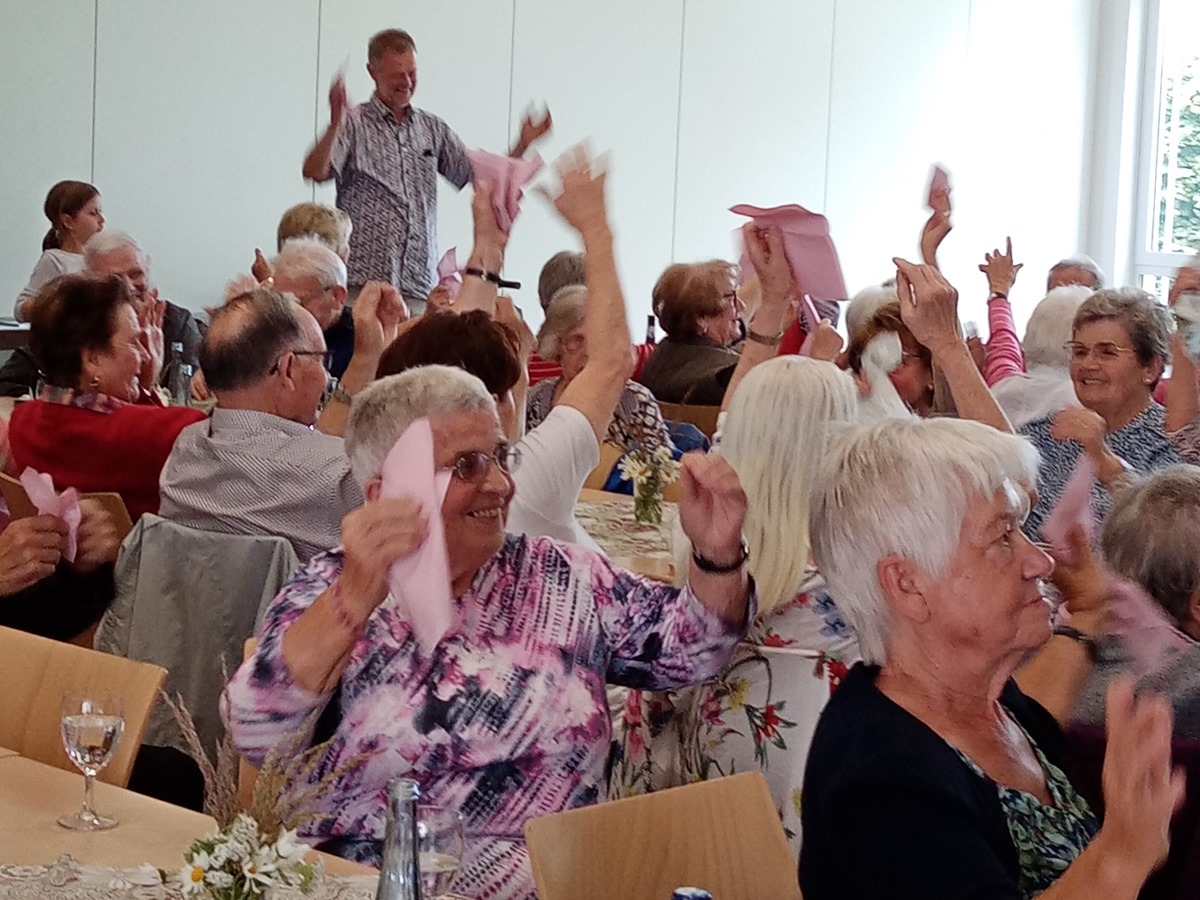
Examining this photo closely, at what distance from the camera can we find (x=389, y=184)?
A: 324 inches

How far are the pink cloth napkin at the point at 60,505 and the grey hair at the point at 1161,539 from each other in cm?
205

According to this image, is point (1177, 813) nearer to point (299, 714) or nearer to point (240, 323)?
point (299, 714)

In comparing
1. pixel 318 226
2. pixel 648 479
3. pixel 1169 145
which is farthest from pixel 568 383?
pixel 1169 145

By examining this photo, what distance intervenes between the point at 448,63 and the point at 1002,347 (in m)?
5.28

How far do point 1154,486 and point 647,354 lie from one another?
461 cm

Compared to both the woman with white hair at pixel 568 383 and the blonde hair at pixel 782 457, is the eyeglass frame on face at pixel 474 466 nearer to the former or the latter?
the blonde hair at pixel 782 457

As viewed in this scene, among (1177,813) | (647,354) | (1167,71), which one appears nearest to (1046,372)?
(647,354)

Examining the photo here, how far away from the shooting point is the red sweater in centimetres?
409

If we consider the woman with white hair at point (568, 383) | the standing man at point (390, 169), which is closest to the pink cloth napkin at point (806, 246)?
the woman with white hair at point (568, 383)

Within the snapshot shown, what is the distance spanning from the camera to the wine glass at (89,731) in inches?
97.7

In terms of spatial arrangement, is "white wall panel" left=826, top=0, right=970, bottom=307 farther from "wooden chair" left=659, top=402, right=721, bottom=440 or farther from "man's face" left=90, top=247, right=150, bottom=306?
"man's face" left=90, top=247, right=150, bottom=306

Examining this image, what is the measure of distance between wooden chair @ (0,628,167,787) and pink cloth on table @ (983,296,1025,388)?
3.49 metres

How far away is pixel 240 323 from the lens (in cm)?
400

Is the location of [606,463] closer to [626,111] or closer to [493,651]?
[493,651]
